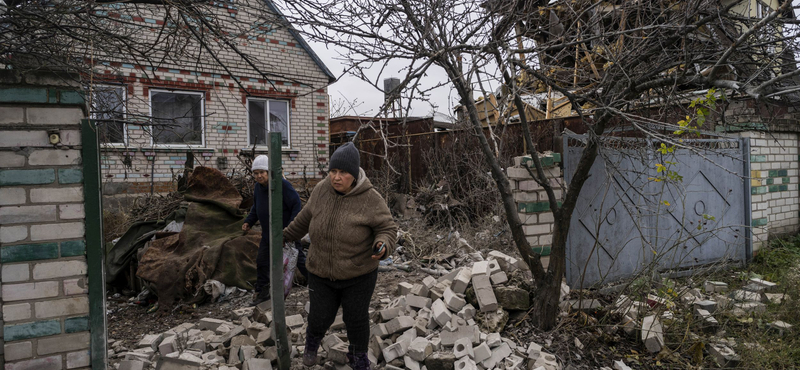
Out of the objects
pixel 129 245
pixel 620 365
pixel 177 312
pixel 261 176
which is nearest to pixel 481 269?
pixel 620 365

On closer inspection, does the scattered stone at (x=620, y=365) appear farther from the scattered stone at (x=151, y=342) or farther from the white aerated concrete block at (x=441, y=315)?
the scattered stone at (x=151, y=342)

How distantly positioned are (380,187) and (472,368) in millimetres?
6021

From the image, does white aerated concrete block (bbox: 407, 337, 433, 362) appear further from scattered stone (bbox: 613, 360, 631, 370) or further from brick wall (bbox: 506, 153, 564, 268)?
brick wall (bbox: 506, 153, 564, 268)

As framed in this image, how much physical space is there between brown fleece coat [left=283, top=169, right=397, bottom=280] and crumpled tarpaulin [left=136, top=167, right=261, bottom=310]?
281 centimetres

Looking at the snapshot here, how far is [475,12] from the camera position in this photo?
299 centimetres

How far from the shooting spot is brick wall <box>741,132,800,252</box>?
6.50 metres

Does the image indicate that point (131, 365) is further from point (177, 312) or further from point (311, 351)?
point (177, 312)

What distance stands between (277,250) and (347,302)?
22.7 inches

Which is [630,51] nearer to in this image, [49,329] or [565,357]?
[565,357]

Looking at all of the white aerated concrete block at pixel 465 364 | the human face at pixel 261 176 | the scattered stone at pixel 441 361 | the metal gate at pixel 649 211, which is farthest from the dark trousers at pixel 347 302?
the human face at pixel 261 176

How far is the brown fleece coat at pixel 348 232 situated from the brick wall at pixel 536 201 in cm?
202

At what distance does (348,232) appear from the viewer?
2.87m

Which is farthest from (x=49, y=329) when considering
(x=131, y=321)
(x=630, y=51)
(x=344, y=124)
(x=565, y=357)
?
(x=344, y=124)

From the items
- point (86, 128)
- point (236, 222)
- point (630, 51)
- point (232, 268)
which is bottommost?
point (232, 268)
